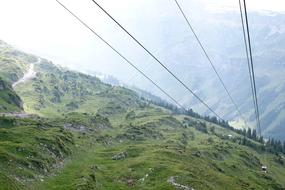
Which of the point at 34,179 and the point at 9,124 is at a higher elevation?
the point at 9,124

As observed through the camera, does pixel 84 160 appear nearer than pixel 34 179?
No

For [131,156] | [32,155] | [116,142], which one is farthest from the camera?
[116,142]

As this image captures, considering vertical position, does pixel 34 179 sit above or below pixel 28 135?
below

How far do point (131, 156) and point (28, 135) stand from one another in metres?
35.9

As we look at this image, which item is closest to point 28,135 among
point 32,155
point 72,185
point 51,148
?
point 51,148

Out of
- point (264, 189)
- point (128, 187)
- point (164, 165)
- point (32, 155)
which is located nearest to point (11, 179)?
point (32, 155)

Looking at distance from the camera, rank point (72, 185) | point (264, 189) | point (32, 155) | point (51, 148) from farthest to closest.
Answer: point (264, 189), point (51, 148), point (32, 155), point (72, 185)

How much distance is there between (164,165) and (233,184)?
24357 millimetres

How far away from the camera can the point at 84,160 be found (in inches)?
4685

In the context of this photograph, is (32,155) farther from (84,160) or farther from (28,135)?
(84,160)

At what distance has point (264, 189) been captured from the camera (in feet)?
480

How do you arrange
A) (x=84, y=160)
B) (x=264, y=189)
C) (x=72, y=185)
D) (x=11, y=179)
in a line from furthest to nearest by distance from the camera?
(x=264, y=189) < (x=84, y=160) < (x=72, y=185) < (x=11, y=179)

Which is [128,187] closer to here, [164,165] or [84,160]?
[164,165]

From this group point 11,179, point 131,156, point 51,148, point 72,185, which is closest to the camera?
point 11,179
